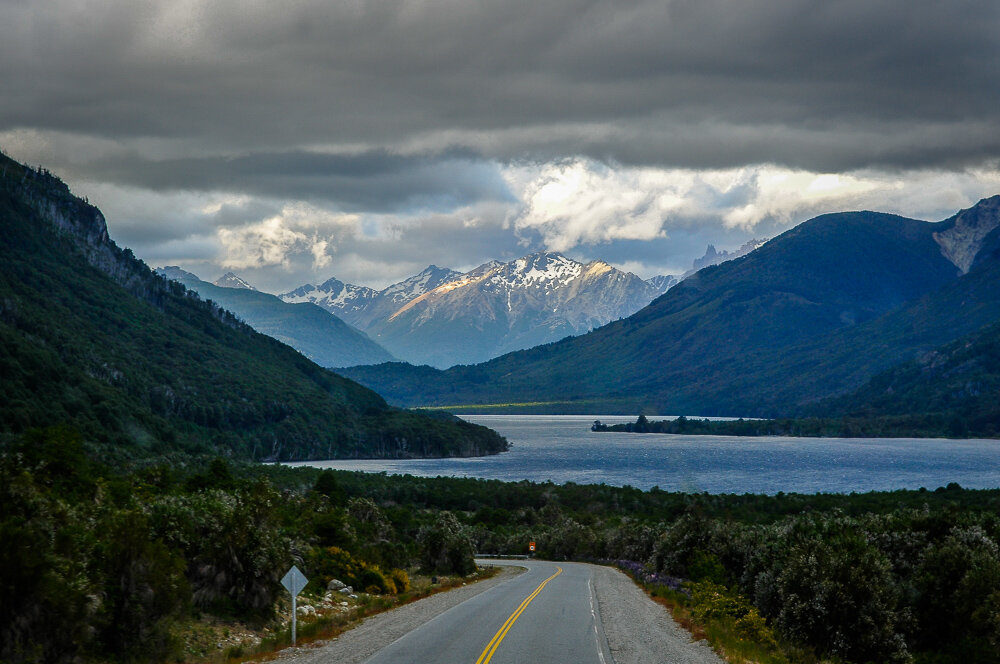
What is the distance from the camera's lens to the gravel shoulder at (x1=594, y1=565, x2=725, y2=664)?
2666 centimetres

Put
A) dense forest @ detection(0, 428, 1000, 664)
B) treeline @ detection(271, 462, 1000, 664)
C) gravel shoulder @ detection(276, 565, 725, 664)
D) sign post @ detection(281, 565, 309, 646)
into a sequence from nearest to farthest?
dense forest @ detection(0, 428, 1000, 664)
gravel shoulder @ detection(276, 565, 725, 664)
sign post @ detection(281, 565, 309, 646)
treeline @ detection(271, 462, 1000, 664)

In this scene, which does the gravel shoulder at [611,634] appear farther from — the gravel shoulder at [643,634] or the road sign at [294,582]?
the road sign at [294,582]

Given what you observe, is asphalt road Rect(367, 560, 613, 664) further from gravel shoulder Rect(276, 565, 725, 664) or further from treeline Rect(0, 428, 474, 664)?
treeline Rect(0, 428, 474, 664)

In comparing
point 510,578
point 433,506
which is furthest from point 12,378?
point 510,578

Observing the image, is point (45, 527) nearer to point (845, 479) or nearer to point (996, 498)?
point (996, 498)

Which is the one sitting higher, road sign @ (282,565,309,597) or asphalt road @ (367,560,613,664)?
road sign @ (282,565,309,597)

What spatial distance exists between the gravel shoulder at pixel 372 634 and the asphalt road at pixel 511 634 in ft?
1.83

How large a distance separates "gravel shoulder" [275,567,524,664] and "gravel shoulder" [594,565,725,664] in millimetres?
6919

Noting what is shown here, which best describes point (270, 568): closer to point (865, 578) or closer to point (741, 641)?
point (741, 641)

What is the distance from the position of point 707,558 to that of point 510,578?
15292 millimetres

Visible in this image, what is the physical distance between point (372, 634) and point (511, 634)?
488 centimetres

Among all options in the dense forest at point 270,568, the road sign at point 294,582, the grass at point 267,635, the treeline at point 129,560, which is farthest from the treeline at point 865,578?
the treeline at point 129,560

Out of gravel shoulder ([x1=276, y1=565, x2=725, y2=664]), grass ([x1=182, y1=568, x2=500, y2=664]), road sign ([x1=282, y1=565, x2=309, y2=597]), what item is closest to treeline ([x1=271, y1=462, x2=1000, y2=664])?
gravel shoulder ([x1=276, y1=565, x2=725, y2=664])

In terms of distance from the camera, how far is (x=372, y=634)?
30531mm
